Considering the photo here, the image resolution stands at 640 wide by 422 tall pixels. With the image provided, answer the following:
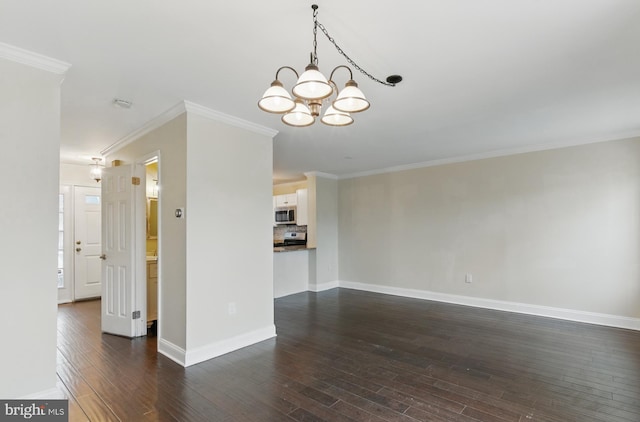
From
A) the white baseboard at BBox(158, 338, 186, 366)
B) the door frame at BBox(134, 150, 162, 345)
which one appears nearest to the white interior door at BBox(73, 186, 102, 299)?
the door frame at BBox(134, 150, 162, 345)

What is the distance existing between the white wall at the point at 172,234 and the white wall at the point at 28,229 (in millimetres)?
989

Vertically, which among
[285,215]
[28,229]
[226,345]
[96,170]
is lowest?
[226,345]

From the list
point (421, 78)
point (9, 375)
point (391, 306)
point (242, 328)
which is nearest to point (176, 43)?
point (421, 78)

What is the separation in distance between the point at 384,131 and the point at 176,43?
260 centimetres

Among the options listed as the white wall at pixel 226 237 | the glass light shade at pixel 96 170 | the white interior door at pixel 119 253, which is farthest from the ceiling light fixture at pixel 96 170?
the white wall at pixel 226 237

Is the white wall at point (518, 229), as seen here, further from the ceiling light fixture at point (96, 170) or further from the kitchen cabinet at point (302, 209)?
the ceiling light fixture at point (96, 170)

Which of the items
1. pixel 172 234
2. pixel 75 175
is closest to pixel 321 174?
pixel 172 234

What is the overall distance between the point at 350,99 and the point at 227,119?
1.96 meters

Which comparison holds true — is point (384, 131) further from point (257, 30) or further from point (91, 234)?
point (91, 234)

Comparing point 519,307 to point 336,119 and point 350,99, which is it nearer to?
point 336,119

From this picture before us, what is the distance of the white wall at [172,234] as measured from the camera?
3.11m

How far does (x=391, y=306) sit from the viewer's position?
5.29 m

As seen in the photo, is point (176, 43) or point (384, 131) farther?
point (384, 131)

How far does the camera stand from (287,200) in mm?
7477
